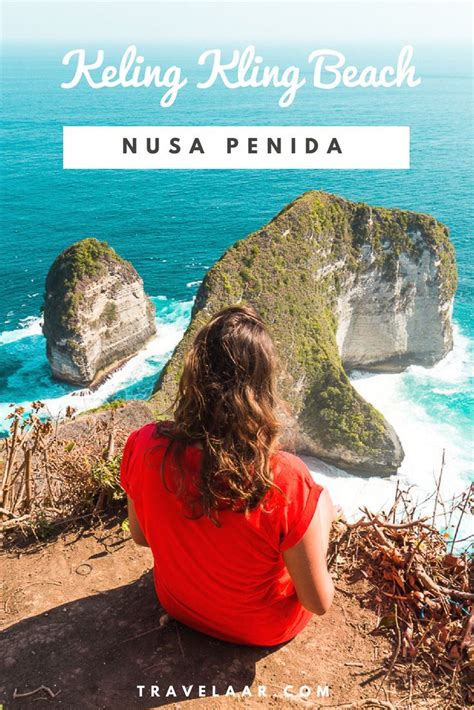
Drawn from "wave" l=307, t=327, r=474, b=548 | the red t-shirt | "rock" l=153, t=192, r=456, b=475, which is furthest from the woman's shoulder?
"wave" l=307, t=327, r=474, b=548

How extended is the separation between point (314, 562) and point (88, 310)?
124 feet

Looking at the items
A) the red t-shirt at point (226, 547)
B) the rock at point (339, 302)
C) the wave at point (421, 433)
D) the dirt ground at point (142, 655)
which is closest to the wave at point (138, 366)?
the rock at point (339, 302)

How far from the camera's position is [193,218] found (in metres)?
70.4

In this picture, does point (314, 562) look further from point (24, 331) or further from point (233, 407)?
point (24, 331)

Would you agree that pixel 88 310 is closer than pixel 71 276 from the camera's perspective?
No

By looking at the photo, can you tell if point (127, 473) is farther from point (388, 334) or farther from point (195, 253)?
point (195, 253)

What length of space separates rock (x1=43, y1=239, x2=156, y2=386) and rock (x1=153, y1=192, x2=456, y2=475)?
27.2 feet

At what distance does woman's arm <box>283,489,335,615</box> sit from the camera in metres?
2.99

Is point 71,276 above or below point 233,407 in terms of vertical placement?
below

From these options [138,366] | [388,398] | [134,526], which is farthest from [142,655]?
[388,398]

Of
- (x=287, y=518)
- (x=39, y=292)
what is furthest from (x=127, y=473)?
(x=39, y=292)

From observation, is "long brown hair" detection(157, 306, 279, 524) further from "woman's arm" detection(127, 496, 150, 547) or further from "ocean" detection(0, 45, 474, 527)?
"ocean" detection(0, 45, 474, 527)

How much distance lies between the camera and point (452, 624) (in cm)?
430

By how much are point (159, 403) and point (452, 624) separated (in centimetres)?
2259
